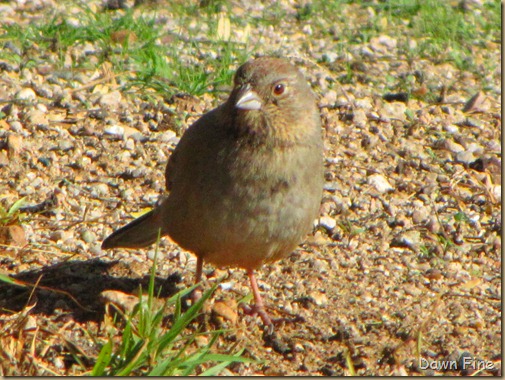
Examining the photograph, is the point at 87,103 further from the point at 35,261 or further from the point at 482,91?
the point at 482,91

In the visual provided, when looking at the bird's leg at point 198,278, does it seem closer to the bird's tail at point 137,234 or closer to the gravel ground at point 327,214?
the gravel ground at point 327,214

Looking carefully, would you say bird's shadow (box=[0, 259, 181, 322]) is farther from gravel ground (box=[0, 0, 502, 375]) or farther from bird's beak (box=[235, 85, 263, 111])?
bird's beak (box=[235, 85, 263, 111])

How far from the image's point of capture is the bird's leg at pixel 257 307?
16.4 ft

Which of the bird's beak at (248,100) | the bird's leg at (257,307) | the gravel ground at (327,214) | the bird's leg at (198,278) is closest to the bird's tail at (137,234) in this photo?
the gravel ground at (327,214)

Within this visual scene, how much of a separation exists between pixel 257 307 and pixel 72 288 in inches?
43.2

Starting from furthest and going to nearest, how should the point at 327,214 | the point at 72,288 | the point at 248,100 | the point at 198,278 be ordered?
the point at 327,214
the point at 198,278
the point at 72,288
the point at 248,100

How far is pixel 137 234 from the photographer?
5.43 m

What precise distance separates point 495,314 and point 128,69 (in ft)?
12.0

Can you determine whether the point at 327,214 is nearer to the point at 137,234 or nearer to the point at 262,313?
the point at 262,313

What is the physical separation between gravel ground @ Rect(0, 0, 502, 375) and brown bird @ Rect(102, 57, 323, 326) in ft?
1.40

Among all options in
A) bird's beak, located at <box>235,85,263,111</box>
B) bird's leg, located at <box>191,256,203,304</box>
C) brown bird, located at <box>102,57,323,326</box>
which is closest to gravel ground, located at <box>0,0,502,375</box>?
bird's leg, located at <box>191,256,203,304</box>

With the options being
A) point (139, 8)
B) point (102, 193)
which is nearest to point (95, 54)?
point (139, 8)

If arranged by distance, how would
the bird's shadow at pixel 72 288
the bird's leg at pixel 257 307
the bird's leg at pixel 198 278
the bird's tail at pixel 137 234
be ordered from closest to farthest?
1. the bird's shadow at pixel 72 288
2. the bird's leg at pixel 257 307
3. the bird's leg at pixel 198 278
4. the bird's tail at pixel 137 234

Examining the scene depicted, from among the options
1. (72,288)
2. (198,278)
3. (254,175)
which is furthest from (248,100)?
(72,288)
